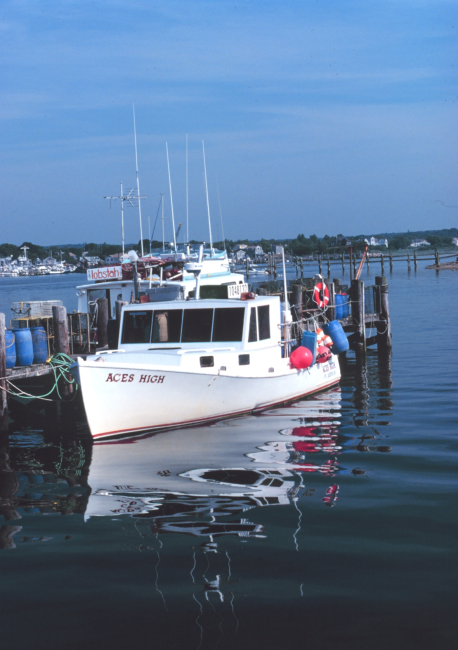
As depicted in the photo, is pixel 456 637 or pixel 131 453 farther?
pixel 131 453

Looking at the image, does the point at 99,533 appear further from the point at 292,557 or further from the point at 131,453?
the point at 131,453

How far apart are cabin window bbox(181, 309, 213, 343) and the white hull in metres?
0.81


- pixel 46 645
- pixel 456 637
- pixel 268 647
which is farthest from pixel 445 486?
pixel 46 645

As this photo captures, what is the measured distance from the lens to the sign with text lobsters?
23.0 meters

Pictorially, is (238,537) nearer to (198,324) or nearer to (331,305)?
(198,324)

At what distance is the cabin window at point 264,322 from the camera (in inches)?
593

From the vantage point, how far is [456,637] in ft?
19.2

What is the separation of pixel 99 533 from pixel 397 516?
12.1 ft

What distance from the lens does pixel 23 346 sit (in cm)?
1580

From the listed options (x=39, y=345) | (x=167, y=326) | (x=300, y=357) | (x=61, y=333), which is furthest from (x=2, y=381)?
(x=300, y=357)

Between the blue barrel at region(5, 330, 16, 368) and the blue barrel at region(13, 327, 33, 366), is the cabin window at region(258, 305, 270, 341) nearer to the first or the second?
the blue barrel at region(13, 327, 33, 366)

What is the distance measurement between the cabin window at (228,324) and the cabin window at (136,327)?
1.46m

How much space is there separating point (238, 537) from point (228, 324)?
707 cm

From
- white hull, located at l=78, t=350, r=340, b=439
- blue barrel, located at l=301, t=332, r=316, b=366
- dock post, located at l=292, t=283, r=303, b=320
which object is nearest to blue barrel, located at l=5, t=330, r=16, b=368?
white hull, located at l=78, t=350, r=340, b=439
